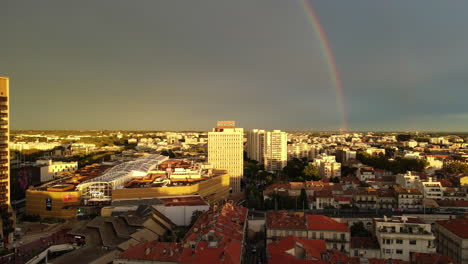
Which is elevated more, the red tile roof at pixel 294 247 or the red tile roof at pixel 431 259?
the red tile roof at pixel 294 247

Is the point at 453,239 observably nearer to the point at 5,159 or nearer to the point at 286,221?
the point at 286,221

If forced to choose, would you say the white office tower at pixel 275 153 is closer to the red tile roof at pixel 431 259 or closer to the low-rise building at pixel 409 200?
the low-rise building at pixel 409 200

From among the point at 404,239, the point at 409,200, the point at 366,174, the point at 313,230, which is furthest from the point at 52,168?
the point at 404,239

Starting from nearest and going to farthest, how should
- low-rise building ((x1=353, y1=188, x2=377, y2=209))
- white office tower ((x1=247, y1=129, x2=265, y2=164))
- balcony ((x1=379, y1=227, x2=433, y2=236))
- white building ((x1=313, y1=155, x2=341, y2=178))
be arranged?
balcony ((x1=379, y1=227, x2=433, y2=236))
low-rise building ((x1=353, y1=188, x2=377, y2=209))
white building ((x1=313, y1=155, x2=341, y2=178))
white office tower ((x1=247, y1=129, x2=265, y2=164))

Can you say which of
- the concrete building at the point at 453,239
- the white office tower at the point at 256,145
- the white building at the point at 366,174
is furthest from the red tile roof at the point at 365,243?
the white office tower at the point at 256,145

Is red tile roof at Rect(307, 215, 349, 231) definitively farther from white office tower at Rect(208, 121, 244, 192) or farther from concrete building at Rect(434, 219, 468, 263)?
white office tower at Rect(208, 121, 244, 192)

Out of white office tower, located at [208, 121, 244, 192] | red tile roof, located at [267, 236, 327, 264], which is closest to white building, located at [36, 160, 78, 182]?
white office tower, located at [208, 121, 244, 192]
